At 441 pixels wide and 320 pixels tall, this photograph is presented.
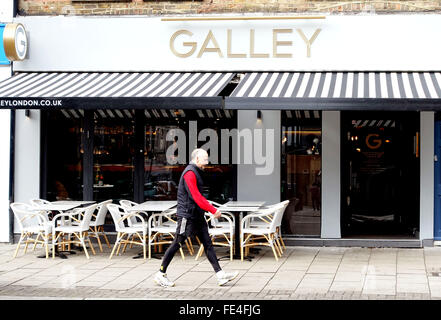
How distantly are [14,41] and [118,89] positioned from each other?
2.37m

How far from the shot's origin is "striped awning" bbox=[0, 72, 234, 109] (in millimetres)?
11117

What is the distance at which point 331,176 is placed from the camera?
501 inches

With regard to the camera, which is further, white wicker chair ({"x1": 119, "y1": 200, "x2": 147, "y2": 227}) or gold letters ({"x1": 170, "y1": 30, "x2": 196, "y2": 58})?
gold letters ({"x1": 170, "y1": 30, "x2": 196, "y2": 58})

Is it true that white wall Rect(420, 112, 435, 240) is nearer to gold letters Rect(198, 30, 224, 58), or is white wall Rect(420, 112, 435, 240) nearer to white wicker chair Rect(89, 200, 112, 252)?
gold letters Rect(198, 30, 224, 58)

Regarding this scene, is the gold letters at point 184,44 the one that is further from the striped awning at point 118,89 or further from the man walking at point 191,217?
the man walking at point 191,217

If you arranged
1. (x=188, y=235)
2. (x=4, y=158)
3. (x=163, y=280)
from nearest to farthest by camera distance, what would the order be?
(x=188, y=235)
(x=163, y=280)
(x=4, y=158)

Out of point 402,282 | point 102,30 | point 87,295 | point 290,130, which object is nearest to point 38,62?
point 102,30

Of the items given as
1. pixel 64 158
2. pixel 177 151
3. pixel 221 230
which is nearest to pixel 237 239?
pixel 221 230

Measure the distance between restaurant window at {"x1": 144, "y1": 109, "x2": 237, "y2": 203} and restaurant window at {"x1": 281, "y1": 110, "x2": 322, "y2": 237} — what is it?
103cm

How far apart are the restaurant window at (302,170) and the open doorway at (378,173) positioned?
0.51 metres

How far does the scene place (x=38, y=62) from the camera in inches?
522

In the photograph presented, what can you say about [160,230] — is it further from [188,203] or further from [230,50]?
[230,50]

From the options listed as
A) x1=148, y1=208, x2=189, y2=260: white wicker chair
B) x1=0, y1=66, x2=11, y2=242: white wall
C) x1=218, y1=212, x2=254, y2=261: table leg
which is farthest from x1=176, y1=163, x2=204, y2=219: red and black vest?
x1=0, y1=66, x2=11, y2=242: white wall
